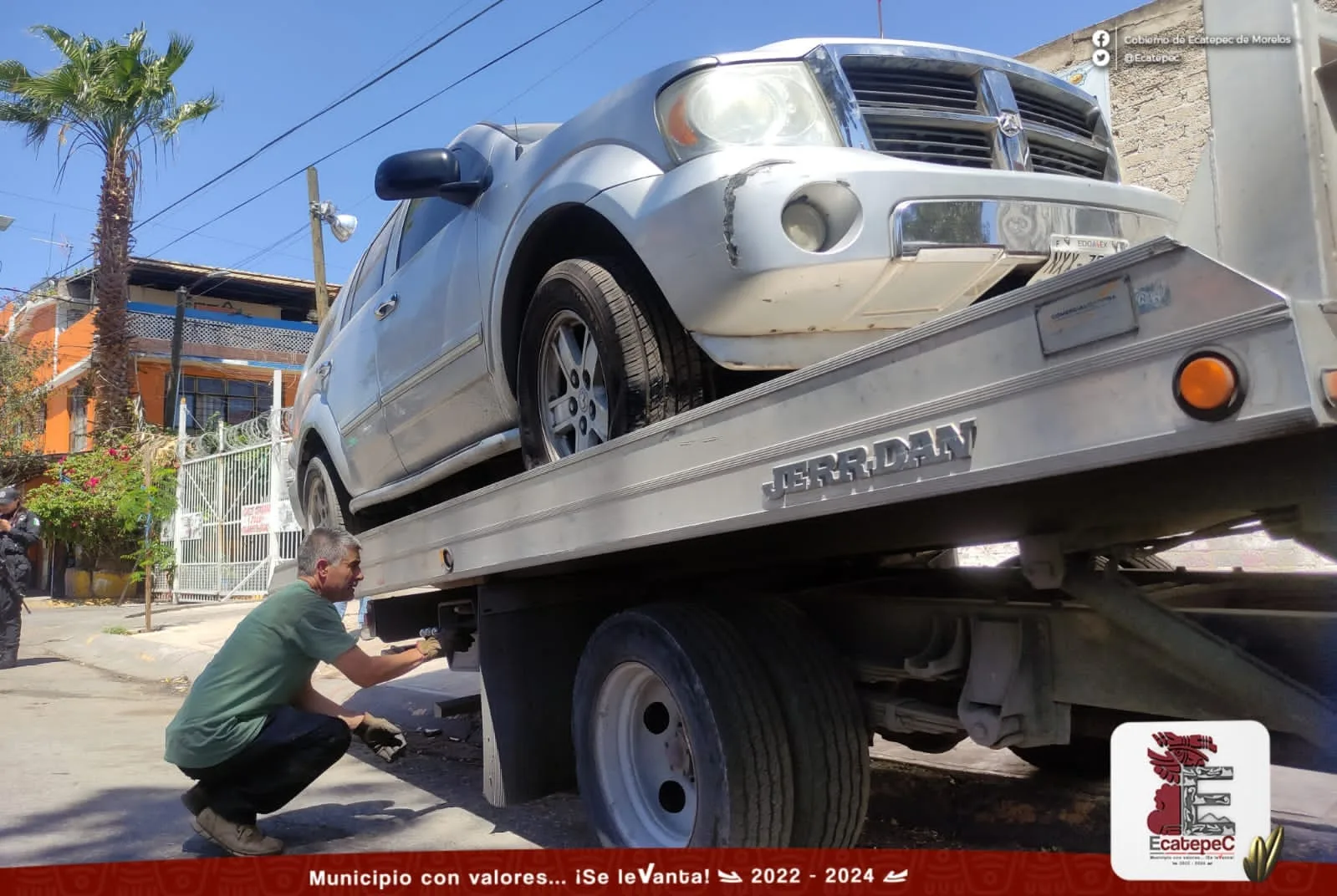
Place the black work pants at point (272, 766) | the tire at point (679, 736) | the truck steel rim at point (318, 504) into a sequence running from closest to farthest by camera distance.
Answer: the tire at point (679, 736) → the black work pants at point (272, 766) → the truck steel rim at point (318, 504)

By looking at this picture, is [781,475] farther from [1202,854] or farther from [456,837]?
[456,837]

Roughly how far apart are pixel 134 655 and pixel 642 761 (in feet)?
30.9

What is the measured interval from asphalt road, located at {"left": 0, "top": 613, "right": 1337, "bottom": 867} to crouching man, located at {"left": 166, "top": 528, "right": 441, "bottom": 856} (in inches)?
9.3

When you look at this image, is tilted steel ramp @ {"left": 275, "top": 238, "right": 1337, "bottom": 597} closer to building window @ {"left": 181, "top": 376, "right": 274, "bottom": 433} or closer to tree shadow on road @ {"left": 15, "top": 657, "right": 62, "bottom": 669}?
tree shadow on road @ {"left": 15, "top": 657, "right": 62, "bottom": 669}

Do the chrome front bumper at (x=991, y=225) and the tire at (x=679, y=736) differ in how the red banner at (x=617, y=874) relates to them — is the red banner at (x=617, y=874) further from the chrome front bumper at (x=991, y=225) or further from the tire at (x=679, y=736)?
the chrome front bumper at (x=991, y=225)

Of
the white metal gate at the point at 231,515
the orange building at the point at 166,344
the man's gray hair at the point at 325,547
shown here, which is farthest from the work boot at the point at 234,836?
the orange building at the point at 166,344

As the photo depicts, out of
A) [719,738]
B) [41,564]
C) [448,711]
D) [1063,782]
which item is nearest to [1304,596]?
[719,738]

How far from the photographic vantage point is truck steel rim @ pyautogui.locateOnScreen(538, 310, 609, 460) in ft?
11.4

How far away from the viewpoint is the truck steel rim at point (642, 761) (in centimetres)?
311

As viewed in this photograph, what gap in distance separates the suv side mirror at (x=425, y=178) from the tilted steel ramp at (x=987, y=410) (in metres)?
1.72

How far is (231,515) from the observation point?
15688mm

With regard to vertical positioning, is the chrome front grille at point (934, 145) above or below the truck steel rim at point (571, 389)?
above

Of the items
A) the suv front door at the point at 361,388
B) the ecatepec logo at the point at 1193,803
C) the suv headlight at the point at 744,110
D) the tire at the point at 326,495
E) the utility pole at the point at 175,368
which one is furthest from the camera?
the utility pole at the point at 175,368

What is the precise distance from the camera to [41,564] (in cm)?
2434
